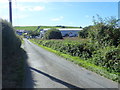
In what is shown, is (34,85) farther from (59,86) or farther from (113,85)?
(113,85)

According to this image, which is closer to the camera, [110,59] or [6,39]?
[110,59]

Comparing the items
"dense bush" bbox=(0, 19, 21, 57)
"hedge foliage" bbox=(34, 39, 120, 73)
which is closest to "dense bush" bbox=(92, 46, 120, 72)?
"hedge foliage" bbox=(34, 39, 120, 73)

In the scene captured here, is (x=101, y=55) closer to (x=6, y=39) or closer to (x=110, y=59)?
(x=110, y=59)

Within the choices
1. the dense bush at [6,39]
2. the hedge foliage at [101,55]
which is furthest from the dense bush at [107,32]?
the dense bush at [6,39]

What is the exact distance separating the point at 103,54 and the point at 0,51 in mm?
6077

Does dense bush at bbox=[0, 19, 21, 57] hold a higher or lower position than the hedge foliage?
higher

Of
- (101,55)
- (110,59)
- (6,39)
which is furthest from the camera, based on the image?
(6,39)

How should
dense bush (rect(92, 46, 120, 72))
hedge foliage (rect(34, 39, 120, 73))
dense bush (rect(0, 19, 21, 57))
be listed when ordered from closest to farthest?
dense bush (rect(92, 46, 120, 72)), hedge foliage (rect(34, 39, 120, 73)), dense bush (rect(0, 19, 21, 57))

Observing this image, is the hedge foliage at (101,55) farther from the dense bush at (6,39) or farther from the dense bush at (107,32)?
the dense bush at (6,39)

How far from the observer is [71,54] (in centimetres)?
1778

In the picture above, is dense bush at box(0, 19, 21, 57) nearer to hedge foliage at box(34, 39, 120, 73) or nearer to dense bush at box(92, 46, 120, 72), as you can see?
hedge foliage at box(34, 39, 120, 73)

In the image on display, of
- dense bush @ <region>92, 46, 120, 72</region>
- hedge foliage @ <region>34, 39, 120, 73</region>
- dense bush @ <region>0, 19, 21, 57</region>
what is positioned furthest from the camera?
dense bush @ <region>0, 19, 21, 57</region>

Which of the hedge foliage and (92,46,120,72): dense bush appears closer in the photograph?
(92,46,120,72): dense bush

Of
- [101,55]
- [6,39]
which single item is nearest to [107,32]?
[101,55]
